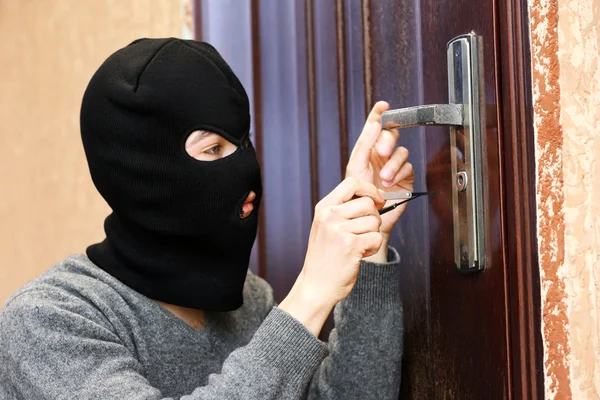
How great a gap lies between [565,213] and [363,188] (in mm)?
261

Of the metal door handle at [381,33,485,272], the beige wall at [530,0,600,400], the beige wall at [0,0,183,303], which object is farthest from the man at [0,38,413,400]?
the beige wall at [0,0,183,303]

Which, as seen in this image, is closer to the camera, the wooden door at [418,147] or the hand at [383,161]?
the wooden door at [418,147]

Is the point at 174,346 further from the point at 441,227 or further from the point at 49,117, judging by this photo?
the point at 49,117

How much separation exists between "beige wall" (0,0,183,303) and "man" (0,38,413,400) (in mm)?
396

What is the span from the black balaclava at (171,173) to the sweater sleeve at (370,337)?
0.15 meters

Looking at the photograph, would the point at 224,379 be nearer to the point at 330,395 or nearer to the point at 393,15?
the point at 330,395

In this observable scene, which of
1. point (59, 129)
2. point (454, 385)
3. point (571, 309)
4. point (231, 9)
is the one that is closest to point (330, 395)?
point (454, 385)

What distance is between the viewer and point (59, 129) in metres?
1.53

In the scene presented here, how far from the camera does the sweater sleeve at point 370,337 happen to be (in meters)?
0.96

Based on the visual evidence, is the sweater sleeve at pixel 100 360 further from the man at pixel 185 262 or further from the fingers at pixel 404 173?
the fingers at pixel 404 173

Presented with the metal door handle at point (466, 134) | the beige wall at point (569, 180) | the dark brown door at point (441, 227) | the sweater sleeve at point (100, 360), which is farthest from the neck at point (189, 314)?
the beige wall at point (569, 180)

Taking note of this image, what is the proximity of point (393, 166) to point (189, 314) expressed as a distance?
0.36 m

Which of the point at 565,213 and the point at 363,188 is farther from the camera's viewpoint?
the point at 363,188

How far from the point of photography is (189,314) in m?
1.03
